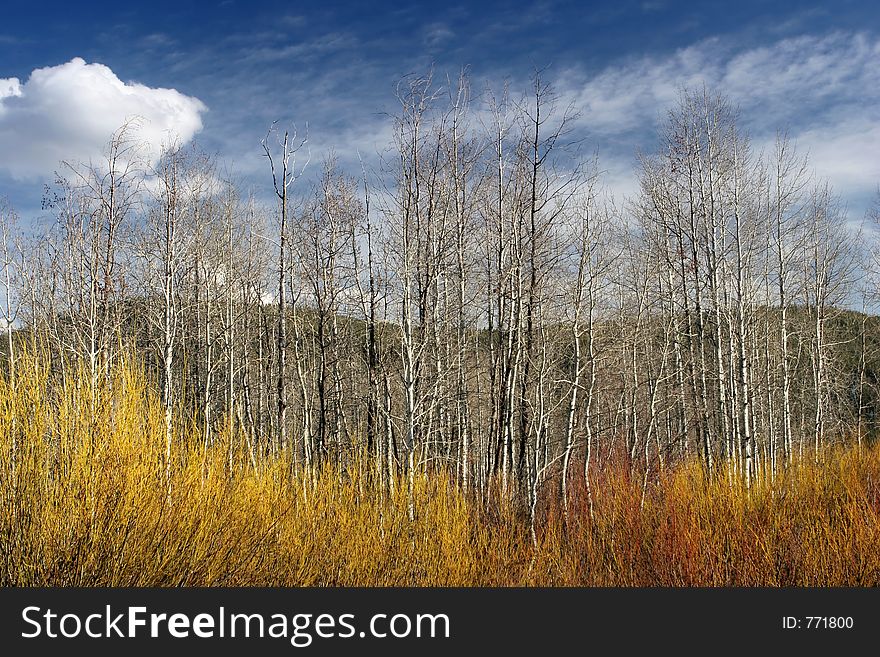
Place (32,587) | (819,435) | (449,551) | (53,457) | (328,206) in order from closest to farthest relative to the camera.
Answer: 1. (32,587)
2. (53,457)
3. (449,551)
4. (328,206)
5. (819,435)

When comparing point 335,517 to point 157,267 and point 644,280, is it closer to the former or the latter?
point 157,267

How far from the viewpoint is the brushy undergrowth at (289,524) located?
4465mm

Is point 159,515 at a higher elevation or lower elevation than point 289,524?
higher

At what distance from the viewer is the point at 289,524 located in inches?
291

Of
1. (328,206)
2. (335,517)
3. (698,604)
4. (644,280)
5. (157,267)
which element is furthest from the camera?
(644,280)

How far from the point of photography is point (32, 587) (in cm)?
425

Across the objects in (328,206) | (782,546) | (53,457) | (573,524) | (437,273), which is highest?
(328,206)

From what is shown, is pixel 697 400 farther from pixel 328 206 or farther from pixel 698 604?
pixel 698 604

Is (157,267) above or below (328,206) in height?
below

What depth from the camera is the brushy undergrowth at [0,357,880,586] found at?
4465mm

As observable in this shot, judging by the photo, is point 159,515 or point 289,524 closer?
point 159,515

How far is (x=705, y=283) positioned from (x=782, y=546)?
23.8 feet

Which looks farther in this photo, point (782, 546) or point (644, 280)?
point (644, 280)

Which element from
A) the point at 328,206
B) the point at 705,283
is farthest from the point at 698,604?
the point at 328,206
